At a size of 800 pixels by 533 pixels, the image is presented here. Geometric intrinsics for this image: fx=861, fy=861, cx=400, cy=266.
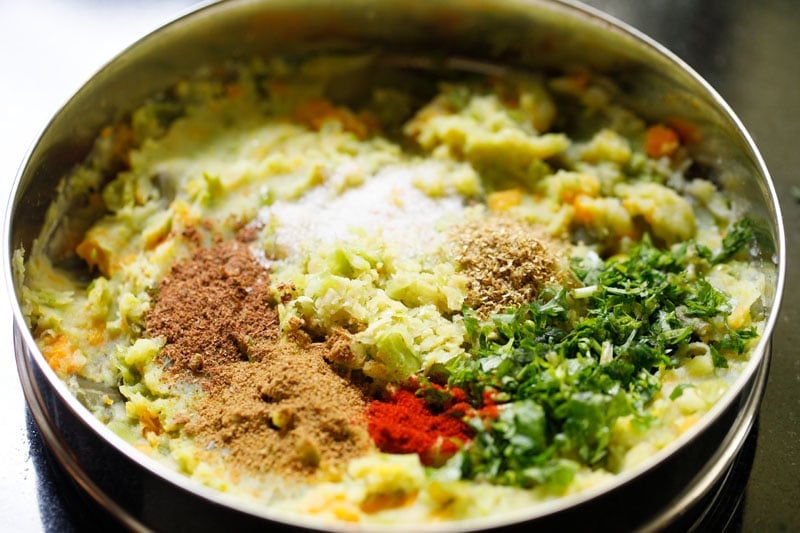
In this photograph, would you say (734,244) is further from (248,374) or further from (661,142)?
(248,374)

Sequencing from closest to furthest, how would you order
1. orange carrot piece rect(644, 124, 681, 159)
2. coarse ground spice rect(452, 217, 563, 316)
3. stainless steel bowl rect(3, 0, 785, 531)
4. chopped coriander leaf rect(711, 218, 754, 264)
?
stainless steel bowl rect(3, 0, 785, 531)
coarse ground spice rect(452, 217, 563, 316)
chopped coriander leaf rect(711, 218, 754, 264)
orange carrot piece rect(644, 124, 681, 159)

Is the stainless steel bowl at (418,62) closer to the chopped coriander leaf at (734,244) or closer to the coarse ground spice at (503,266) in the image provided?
the chopped coriander leaf at (734,244)

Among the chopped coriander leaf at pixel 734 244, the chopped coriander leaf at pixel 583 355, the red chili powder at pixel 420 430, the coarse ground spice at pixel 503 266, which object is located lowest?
the red chili powder at pixel 420 430

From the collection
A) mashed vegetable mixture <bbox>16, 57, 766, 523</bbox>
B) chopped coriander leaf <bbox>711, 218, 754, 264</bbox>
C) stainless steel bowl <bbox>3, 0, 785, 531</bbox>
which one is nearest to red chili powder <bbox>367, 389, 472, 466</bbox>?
mashed vegetable mixture <bbox>16, 57, 766, 523</bbox>

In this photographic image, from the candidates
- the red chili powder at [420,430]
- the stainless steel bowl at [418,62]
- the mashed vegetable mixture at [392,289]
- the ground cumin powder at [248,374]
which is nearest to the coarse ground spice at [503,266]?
the mashed vegetable mixture at [392,289]

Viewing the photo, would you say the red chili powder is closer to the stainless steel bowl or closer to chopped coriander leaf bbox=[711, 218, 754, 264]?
the stainless steel bowl

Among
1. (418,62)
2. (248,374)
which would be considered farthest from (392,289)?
(418,62)

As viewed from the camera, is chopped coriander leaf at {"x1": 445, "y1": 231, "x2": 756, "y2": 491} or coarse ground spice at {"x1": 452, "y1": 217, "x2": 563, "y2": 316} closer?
chopped coriander leaf at {"x1": 445, "y1": 231, "x2": 756, "y2": 491}

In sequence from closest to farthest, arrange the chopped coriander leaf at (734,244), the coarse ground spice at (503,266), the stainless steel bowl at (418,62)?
the stainless steel bowl at (418,62) → the coarse ground spice at (503,266) → the chopped coriander leaf at (734,244)
